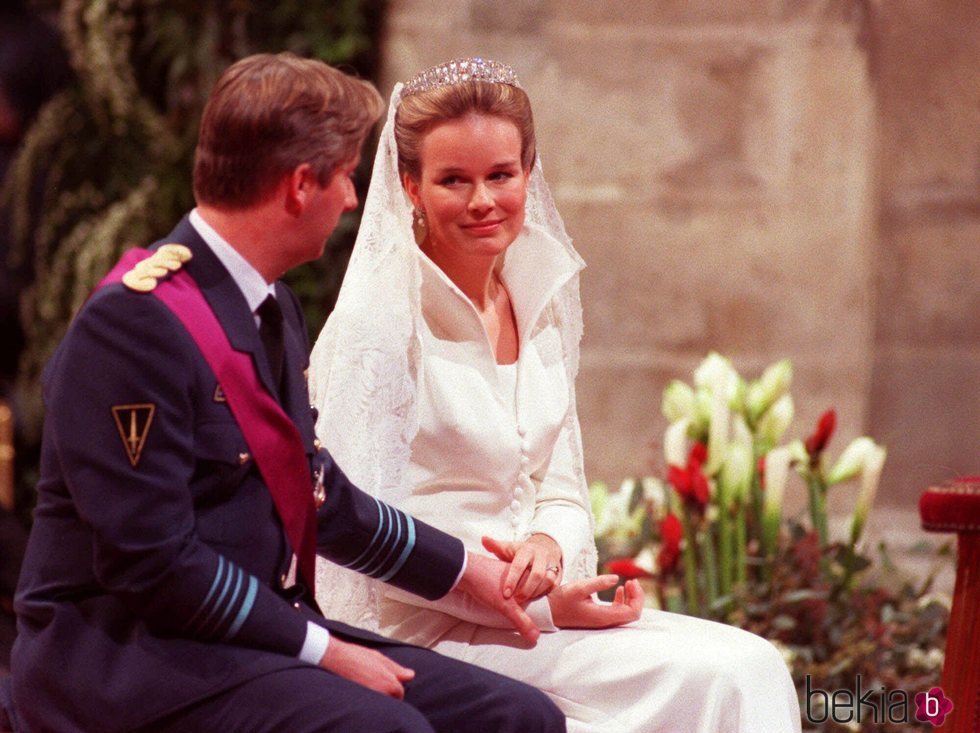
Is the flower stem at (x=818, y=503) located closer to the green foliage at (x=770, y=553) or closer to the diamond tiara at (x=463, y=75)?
the green foliage at (x=770, y=553)

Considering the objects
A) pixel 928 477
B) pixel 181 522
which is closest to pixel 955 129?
pixel 928 477

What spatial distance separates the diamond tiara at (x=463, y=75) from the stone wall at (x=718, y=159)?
1.74 metres

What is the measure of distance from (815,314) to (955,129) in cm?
77

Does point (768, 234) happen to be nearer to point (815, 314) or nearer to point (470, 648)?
point (815, 314)

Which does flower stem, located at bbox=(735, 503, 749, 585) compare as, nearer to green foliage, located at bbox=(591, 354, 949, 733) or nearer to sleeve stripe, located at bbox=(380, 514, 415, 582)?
green foliage, located at bbox=(591, 354, 949, 733)

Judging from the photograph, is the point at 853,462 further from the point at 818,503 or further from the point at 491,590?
the point at 491,590

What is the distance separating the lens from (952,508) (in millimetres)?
2883

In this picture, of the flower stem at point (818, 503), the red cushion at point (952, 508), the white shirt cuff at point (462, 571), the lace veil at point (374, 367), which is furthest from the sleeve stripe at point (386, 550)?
the flower stem at point (818, 503)

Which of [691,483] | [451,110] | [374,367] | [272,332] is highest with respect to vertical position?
[451,110]

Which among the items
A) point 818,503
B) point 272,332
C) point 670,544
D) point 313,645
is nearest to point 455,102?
point 272,332

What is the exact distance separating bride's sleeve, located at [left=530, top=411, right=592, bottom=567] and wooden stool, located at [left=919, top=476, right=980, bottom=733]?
67 cm

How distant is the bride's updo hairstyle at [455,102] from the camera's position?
109 inches

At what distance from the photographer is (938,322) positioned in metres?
4.87

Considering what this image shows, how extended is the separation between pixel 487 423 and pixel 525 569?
313mm
